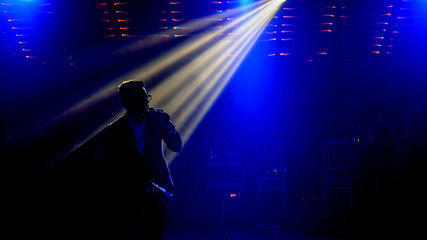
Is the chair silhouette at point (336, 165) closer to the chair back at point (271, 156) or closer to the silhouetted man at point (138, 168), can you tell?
the chair back at point (271, 156)

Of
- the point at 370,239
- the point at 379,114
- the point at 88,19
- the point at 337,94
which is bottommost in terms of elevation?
the point at 370,239

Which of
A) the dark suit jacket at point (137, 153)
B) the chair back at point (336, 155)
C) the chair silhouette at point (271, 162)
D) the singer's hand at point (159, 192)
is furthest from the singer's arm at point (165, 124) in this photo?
the chair back at point (336, 155)

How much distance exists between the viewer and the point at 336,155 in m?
6.00

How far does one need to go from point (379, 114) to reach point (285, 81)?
74.2 inches

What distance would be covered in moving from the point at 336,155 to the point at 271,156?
1.19m

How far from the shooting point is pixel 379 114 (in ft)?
17.9

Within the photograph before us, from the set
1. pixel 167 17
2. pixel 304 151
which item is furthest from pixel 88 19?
pixel 304 151

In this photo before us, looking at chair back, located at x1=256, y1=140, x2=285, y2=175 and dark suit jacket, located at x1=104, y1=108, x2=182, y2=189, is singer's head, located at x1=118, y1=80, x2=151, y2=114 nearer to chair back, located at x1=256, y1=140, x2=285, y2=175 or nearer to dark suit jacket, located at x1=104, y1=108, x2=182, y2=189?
dark suit jacket, located at x1=104, y1=108, x2=182, y2=189

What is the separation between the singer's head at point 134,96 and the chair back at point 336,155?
411cm

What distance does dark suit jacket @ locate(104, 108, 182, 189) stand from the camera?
237 cm

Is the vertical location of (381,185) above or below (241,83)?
below

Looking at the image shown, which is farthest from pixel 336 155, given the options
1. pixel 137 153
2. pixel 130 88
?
pixel 130 88

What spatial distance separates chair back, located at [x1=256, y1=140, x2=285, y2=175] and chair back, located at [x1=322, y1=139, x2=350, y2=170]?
76 cm

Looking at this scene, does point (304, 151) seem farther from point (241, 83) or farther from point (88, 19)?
point (88, 19)
